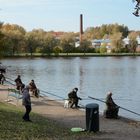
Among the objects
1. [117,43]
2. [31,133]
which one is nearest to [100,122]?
[31,133]

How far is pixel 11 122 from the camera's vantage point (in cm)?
1738

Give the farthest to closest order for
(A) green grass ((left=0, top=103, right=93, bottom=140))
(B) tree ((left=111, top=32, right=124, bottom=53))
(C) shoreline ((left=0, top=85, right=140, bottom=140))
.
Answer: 1. (B) tree ((left=111, top=32, right=124, bottom=53))
2. (C) shoreline ((left=0, top=85, right=140, bottom=140))
3. (A) green grass ((left=0, top=103, right=93, bottom=140))

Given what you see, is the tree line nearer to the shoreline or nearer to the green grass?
the shoreline

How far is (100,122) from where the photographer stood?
2159cm

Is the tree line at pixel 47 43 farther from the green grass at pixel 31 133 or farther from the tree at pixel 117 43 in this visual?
the green grass at pixel 31 133

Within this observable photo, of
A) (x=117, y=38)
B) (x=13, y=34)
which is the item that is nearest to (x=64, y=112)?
(x=13, y=34)

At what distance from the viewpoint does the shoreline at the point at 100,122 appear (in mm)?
16906

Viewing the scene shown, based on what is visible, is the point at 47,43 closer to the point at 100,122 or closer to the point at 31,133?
the point at 100,122

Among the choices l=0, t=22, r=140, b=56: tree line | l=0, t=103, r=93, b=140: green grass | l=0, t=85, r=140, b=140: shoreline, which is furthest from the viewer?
l=0, t=22, r=140, b=56: tree line

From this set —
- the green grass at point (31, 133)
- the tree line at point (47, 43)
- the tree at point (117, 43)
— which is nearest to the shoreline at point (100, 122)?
the green grass at point (31, 133)

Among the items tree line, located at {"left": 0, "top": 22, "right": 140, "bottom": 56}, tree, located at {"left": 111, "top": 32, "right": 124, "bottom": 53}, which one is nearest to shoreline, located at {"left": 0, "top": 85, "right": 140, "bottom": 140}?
tree line, located at {"left": 0, "top": 22, "right": 140, "bottom": 56}

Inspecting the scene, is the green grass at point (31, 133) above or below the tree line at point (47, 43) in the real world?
below

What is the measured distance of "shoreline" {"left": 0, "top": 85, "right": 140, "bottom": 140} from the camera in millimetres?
16906

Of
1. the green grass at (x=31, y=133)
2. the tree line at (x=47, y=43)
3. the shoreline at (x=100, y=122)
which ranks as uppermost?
the tree line at (x=47, y=43)
